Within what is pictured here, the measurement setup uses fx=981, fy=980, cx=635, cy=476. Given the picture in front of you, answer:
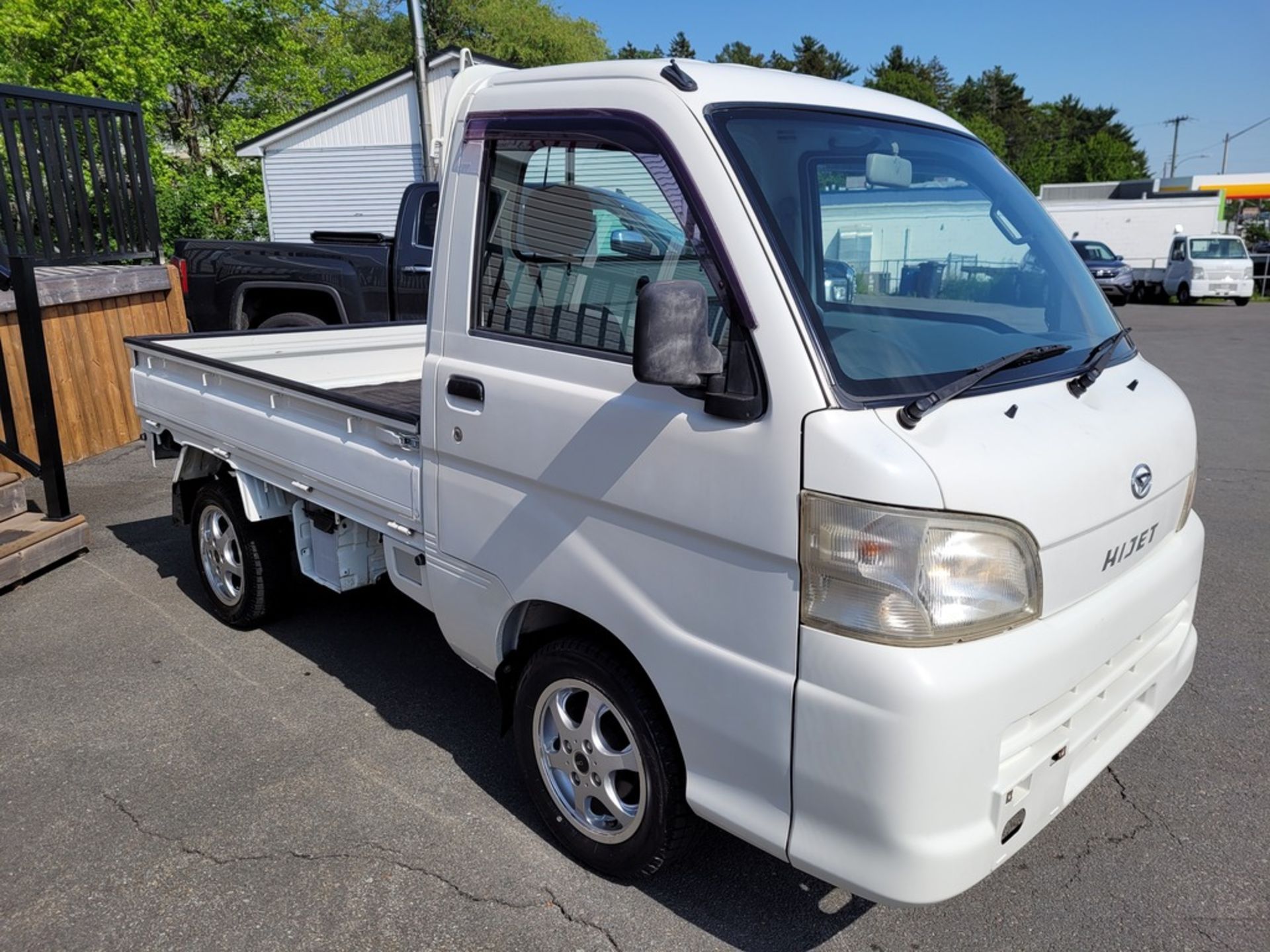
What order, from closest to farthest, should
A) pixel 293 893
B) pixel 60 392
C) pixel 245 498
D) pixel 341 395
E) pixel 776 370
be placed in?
pixel 776 370
pixel 293 893
pixel 341 395
pixel 245 498
pixel 60 392

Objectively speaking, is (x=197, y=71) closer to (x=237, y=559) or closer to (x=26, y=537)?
(x=26, y=537)

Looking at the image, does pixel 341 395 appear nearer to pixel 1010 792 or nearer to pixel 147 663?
pixel 147 663

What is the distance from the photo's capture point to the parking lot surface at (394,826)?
2.80m

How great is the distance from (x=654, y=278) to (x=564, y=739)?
55.9 inches

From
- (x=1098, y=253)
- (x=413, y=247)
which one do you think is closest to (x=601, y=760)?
(x=413, y=247)

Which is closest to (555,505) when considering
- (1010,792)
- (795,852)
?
(795,852)

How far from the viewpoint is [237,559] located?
16.0ft

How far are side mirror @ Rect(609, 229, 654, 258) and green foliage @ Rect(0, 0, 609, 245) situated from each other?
2276cm

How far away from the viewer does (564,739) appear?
9.91ft

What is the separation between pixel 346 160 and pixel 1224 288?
22419mm

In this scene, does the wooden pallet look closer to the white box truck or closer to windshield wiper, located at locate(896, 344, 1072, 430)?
windshield wiper, located at locate(896, 344, 1072, 430)

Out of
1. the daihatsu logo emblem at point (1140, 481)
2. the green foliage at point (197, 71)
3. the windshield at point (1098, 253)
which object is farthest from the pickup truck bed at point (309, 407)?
the windshield at point (1098, 253)

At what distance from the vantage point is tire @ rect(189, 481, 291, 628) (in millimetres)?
4707

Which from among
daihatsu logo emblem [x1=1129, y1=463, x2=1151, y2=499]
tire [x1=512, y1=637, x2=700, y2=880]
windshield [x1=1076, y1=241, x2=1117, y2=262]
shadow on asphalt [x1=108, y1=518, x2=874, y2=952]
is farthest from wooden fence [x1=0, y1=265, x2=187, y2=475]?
windshield [x1=1076, y1=241, x2=1117, y2=262]
